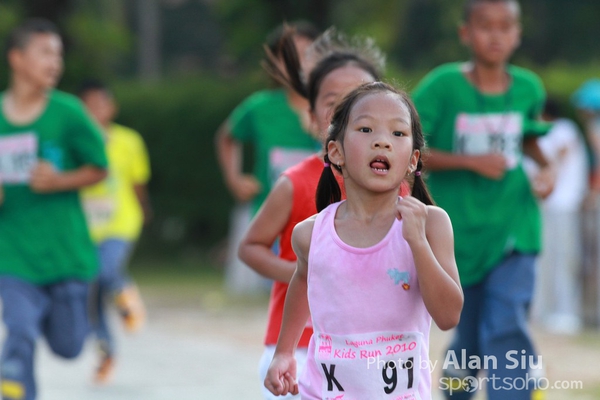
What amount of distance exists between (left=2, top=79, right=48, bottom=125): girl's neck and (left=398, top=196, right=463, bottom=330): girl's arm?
3.54 meters

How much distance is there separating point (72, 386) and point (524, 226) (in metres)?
3.79

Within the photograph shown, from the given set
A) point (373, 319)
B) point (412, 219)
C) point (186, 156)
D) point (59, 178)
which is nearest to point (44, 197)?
point (59, 178)

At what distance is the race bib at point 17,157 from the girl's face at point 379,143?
3.25 meters

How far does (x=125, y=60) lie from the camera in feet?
131

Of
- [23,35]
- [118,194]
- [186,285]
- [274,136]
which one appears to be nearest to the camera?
[23,35]

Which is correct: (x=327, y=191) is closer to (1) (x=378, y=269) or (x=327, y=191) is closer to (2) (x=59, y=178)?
(1) (x=378, y=269)

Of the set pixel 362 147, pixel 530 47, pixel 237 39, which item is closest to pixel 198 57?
pixel 530 47

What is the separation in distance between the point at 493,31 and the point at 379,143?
2.59 m

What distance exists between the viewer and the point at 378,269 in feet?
11.1

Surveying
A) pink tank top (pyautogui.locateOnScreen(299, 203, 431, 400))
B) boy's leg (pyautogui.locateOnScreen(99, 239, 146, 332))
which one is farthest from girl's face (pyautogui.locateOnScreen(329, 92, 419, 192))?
boy's leg (pyautogui.locateOnScreen(99, 239, 146, 332))

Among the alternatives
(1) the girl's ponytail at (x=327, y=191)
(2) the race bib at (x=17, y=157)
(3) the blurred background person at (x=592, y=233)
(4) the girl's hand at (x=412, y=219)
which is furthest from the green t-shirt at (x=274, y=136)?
(4) the girl's hand at (x=412, y=219)

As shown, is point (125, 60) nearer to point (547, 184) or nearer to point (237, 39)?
point (237, 39)

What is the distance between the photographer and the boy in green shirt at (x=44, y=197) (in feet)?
20.6

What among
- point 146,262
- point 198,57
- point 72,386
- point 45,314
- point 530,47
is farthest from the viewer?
point 198,57
